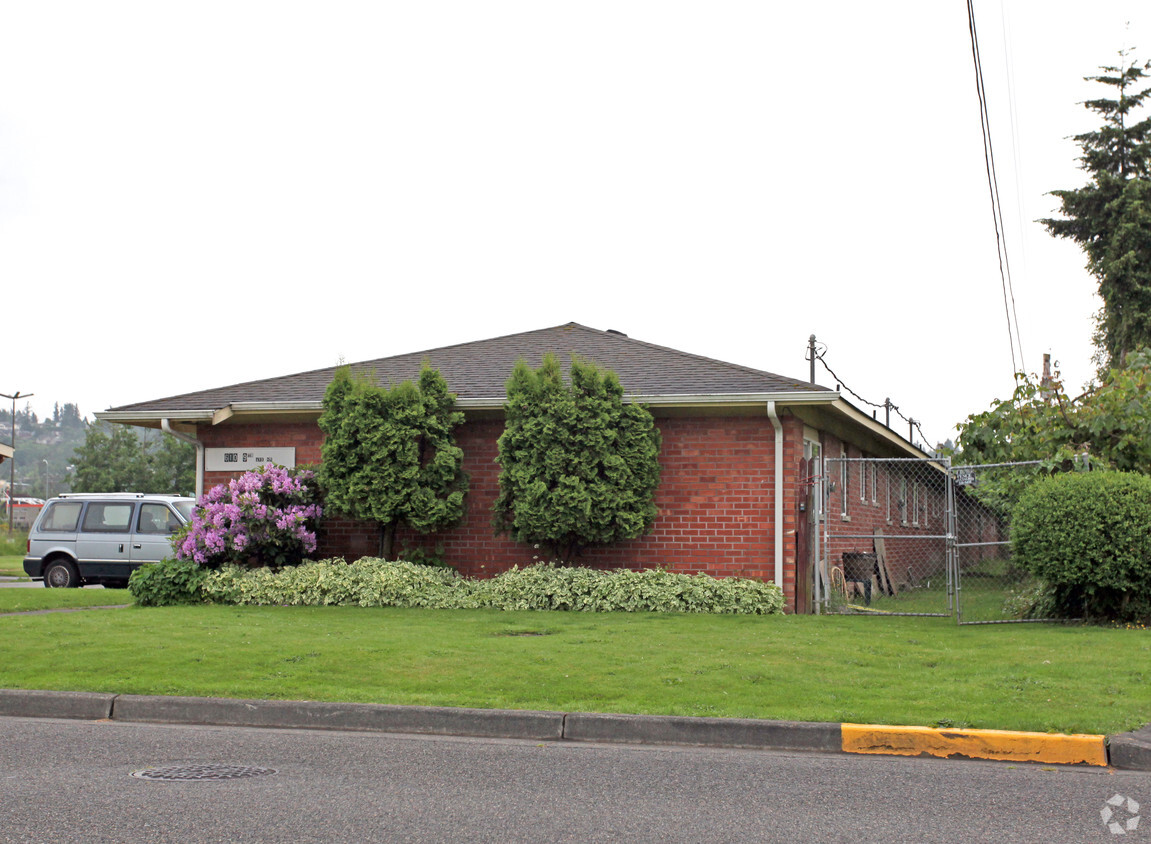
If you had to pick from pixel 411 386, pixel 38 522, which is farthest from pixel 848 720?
pixel 38 522

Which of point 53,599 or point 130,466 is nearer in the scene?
point 53,599

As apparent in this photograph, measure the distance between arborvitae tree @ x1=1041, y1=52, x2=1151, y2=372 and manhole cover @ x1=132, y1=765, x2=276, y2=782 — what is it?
3122 cm

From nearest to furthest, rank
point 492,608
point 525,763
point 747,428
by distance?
1. point 525,763
2. point 492,608
3. point 747,428

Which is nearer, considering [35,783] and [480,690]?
[35,783]

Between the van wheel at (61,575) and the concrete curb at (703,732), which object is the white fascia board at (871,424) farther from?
the van wheel at (61,575)

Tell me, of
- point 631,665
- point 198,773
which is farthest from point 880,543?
point 198,773

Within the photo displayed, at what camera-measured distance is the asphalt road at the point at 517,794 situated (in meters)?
5.18

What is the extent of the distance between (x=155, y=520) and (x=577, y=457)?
10.1 meters

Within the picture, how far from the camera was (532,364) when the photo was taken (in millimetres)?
18047

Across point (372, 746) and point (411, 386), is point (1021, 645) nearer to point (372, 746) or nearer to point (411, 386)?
point (372, 746)

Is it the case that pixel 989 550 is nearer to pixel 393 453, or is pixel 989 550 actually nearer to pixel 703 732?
pixel 393 453

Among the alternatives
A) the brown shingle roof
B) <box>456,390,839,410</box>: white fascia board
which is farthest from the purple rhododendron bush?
<box>456,390,839,410</box>: white fascia board

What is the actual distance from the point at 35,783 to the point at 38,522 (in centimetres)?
1722

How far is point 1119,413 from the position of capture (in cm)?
1519
